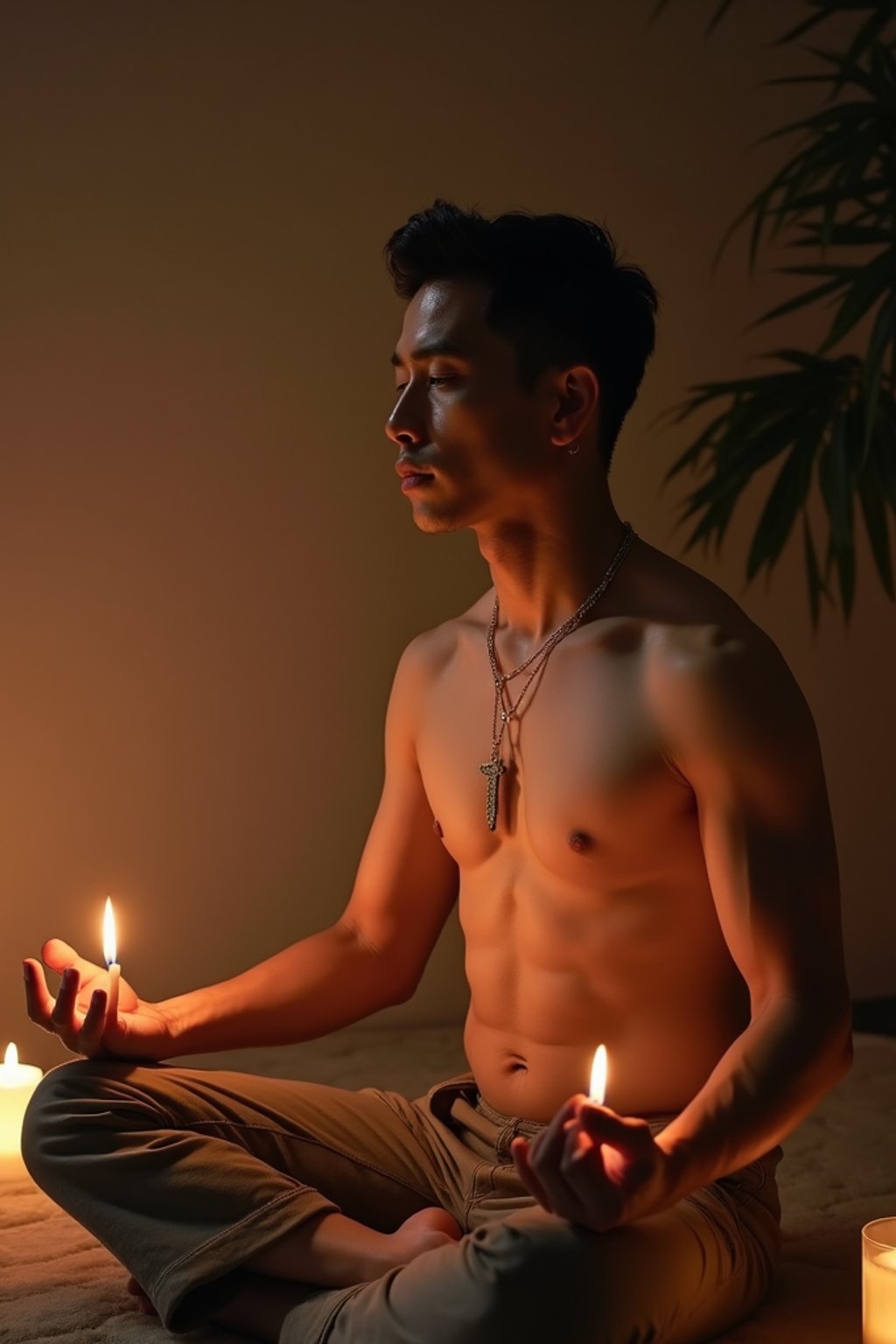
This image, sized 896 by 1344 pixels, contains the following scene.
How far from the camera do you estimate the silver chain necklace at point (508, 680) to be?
1806 mm

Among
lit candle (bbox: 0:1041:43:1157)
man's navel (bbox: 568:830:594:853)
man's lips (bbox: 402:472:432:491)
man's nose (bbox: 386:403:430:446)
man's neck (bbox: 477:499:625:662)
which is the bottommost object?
lit candle (bbox: 0:1041:43:1157)

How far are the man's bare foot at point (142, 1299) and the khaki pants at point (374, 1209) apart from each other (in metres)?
0.10

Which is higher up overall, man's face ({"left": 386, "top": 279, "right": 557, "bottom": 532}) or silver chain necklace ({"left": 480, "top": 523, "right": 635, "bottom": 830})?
man's face ({"left": 386, "top": 279, "right": 557, "bottom": 532})

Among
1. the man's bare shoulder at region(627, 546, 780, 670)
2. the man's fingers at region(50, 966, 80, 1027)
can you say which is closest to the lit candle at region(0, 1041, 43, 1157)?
the man's fingers at region(50, 966, 80, 1027)

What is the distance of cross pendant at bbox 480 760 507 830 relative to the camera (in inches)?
70.9

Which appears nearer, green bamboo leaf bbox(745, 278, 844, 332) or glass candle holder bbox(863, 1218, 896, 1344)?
glass candle holder bbox(863, 1218, 896, 1344)

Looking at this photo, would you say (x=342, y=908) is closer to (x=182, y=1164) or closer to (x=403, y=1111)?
(x=403, y=1111)

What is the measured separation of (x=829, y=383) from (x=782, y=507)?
25 centimetres

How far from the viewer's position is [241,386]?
3045 mm

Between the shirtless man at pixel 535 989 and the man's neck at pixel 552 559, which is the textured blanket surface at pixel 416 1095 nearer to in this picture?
the shirtless man at pixel 535 989

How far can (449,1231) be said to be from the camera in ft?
5.62

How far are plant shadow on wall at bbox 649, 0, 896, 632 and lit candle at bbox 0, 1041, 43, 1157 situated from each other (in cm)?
162

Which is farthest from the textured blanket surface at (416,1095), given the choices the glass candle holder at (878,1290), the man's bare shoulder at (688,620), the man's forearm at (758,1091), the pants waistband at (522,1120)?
the man's bare shoulder at (688,620)

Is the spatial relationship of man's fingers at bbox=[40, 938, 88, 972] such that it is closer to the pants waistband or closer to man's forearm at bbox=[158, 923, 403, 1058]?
man's forearm at bbox=[158, 923, 403, 1058]
